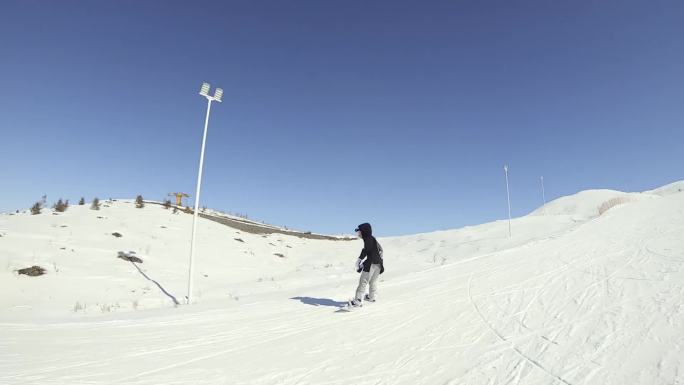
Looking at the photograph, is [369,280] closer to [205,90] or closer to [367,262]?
[367,262]

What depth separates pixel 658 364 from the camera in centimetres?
357

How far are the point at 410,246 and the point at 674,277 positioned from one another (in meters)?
27.3

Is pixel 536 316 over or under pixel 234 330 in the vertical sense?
over

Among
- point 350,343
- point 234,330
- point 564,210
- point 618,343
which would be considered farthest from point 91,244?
point 564,210

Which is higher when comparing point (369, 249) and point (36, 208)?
point (36, 208)

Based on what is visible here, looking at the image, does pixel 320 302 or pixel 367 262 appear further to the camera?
pixel 320 302

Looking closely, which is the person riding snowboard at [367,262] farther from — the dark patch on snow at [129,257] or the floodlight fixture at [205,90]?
the dark patch on snow at [129,257]

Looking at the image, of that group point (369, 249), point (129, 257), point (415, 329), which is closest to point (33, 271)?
point (129, 257)

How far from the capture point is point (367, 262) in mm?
7785

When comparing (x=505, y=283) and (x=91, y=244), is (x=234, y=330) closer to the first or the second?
(x=505, y=283)

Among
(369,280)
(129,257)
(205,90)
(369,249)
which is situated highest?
(205,90)

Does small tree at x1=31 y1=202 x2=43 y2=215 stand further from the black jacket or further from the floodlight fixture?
the black jacket

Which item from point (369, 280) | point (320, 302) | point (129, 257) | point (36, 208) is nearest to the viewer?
point (369, 280)

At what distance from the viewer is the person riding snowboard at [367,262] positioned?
7656 mm
